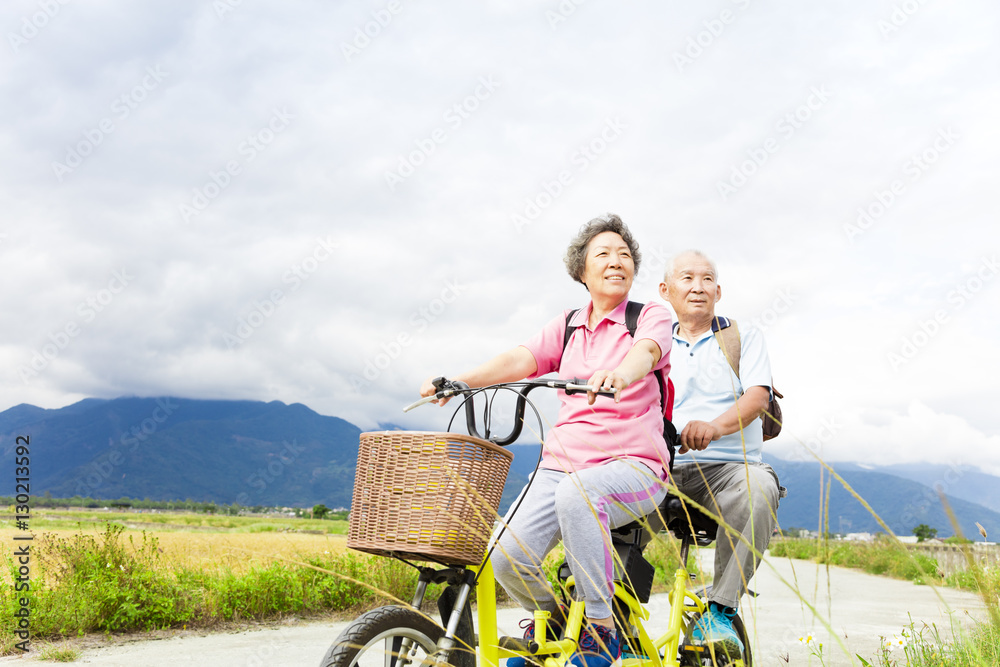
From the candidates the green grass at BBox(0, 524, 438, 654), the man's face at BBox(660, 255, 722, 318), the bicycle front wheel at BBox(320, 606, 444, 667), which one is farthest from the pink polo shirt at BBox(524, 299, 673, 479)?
the green grass at BBox(0, 524, 438, 654)

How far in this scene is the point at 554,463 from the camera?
265 centimetres

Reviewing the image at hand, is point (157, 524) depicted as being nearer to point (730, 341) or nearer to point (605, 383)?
point (730, 341)

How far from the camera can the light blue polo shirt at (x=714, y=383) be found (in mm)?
3334

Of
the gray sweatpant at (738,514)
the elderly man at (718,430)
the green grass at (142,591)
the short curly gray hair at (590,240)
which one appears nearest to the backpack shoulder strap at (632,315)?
the short curly gray hair at (590,240)

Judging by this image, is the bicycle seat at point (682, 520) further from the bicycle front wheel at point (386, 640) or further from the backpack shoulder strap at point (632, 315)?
the bicycle front wheel at point (386, 640)

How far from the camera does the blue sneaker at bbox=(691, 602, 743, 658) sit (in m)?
2.98

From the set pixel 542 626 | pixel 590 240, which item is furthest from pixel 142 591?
pixel 590 240

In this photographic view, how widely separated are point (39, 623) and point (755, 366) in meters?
4.74

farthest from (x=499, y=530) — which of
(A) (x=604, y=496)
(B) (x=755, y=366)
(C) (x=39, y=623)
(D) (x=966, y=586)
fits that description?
(D) (x=966, y=586)

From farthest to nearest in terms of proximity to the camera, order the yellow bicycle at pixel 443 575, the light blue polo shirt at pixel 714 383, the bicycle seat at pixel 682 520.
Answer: the light blue polo shirt at pixel 714 383, the bicycle seat at pixel 682 520, the yellow bicycle at pixel 443 575

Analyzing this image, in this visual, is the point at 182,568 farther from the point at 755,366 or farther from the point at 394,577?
the point at 755,366

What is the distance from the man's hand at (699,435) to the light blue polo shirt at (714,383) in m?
0.25

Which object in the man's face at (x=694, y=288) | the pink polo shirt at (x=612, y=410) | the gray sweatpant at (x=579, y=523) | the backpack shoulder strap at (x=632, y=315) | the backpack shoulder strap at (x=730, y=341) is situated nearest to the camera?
the gray sweatpant at (x=579, y=523)

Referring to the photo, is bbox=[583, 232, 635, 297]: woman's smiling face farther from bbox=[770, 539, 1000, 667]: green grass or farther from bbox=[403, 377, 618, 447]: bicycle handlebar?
bbox=[770, 539, 1000, 667]: green grass
